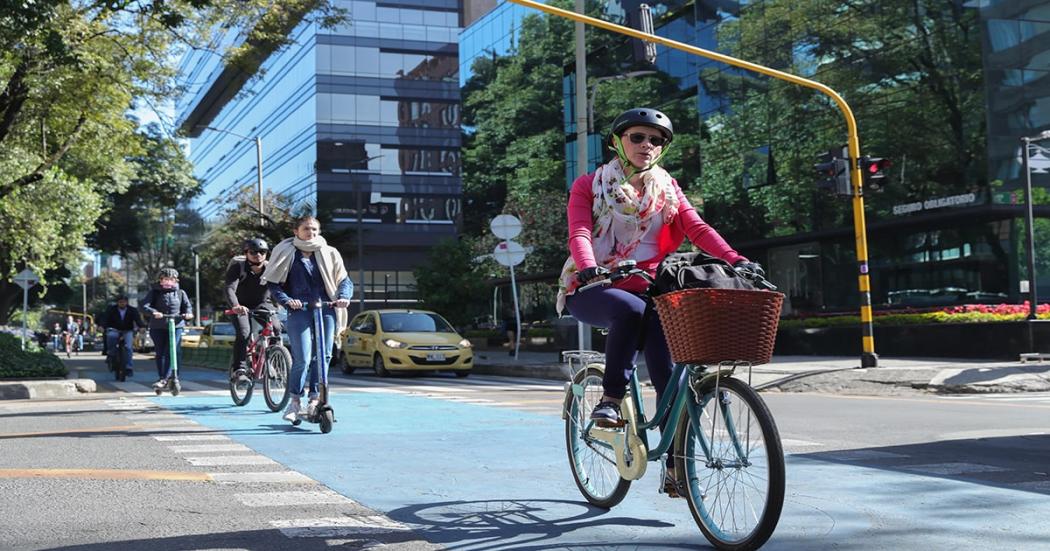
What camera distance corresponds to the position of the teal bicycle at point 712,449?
3.78 meters

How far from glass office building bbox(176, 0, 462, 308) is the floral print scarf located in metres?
61.8

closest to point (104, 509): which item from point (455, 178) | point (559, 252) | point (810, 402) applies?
point (810, 402)

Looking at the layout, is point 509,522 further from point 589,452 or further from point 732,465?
point 732,465

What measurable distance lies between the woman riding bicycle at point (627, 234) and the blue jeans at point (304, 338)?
437cm

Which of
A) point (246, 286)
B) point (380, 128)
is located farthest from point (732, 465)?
point (380, 128)

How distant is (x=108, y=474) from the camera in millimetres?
6301

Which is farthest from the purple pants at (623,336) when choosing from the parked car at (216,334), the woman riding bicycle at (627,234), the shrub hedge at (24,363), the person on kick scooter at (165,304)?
the parked car at (216,334)

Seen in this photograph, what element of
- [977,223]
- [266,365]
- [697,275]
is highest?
[977,223]

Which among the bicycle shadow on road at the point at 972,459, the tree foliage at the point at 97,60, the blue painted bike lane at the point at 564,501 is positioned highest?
the tree foliage at the point at 97,60

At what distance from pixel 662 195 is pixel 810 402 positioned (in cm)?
840

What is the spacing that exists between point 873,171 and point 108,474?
13028 millimetres

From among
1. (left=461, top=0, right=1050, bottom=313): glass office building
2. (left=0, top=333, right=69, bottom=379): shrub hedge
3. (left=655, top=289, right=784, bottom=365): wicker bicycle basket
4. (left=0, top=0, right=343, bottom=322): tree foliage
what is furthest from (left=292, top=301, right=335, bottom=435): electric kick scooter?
(left=461, top=0, right=1050, bottom=313): glass office building

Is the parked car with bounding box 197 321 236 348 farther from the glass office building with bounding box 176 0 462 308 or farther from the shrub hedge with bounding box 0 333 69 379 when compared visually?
the glass office building with bounding box 176 0 462 308

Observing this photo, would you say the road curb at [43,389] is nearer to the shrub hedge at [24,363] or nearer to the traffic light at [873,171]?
the shrub hedge at [24,363]
